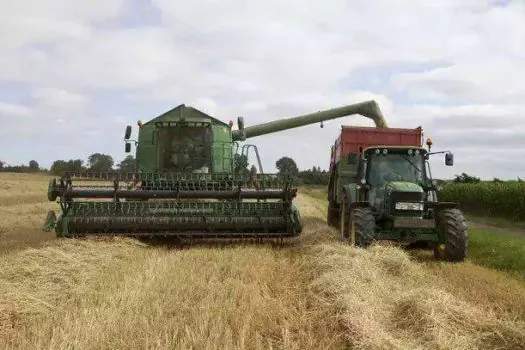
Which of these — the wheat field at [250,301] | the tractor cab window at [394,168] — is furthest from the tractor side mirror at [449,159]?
the wheat field at [250,301]

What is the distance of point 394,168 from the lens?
11.0m

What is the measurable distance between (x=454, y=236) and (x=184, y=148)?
6.12 metres

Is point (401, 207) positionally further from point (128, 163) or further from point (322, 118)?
point (322, 118)

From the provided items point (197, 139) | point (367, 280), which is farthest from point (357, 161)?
point (367, 280)

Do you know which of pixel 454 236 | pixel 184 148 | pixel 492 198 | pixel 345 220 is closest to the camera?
pixel 454 236

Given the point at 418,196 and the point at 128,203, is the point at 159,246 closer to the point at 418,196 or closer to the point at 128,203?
the point at 128,203

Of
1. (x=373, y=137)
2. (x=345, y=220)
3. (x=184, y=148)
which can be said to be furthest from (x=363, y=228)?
(x=373, y=137)

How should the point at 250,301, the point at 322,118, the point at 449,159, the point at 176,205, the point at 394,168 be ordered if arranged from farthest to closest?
the point at 322,118 → the point at 394,168 → the point at 176,205 → the point at 449,159 → the point at 250,301

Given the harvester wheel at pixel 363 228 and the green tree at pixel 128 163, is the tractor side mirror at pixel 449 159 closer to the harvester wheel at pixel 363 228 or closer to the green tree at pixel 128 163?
the harvester wheel at pixel 363 228

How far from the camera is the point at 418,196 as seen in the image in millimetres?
10109

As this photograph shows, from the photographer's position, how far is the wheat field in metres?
4.45

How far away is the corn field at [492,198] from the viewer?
78.9 ft

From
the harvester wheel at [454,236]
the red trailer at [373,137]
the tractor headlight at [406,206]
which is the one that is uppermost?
the red trailer at [373,137]

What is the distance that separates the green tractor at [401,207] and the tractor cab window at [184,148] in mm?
3251
